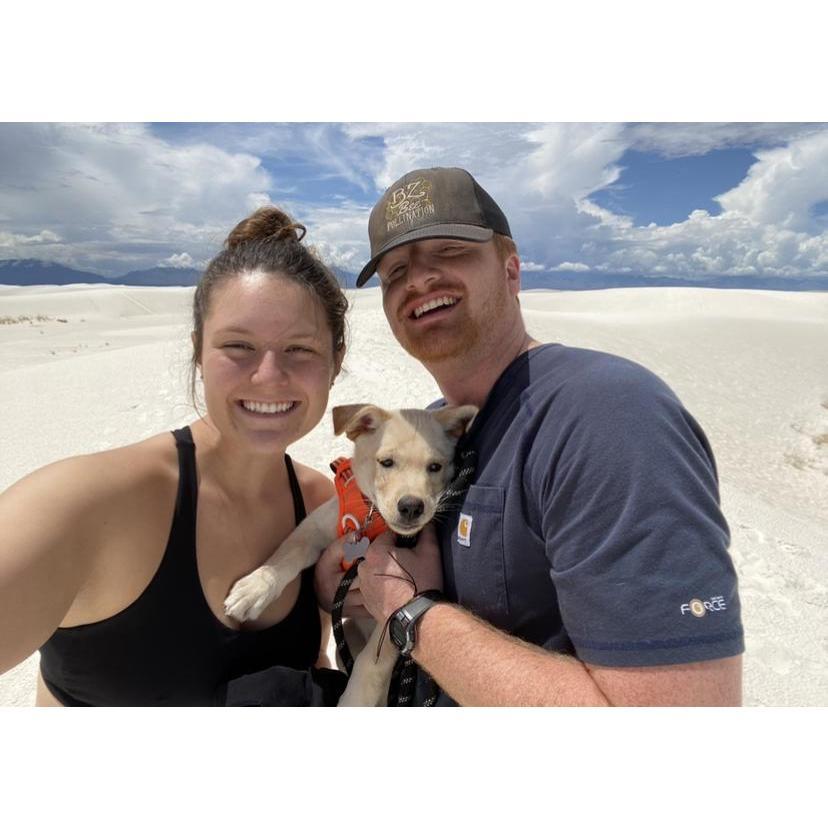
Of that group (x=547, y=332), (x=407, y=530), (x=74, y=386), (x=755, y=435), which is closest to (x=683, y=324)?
(x=547, y=332)

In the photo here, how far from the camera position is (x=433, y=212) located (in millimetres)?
2076

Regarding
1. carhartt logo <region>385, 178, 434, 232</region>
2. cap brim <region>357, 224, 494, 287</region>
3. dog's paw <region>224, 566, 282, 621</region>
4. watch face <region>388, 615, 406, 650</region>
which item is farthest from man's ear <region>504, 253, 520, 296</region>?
dog's paw <region>224, 566, 282, 621</region>

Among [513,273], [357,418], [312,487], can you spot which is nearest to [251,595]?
[312,487]

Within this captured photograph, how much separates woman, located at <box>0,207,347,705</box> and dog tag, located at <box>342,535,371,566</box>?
26 cm

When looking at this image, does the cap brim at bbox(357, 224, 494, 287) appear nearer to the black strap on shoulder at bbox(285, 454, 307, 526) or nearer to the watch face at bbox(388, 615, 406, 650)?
the black strap on shoulder at bbox(285, 454, 307, 526)

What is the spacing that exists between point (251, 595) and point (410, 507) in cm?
65

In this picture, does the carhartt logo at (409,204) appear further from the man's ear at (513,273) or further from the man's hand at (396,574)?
the man's hand at (396,574)

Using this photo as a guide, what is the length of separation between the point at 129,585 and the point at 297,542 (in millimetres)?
707

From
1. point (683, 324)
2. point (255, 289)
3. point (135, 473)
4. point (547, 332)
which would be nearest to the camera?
point (135, 473)

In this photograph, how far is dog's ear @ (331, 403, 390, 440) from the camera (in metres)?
2.64

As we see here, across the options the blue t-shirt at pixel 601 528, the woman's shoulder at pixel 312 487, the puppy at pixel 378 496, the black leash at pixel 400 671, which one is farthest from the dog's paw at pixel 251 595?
the blue t-shirt at pixel 601 528

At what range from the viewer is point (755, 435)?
1060 cm

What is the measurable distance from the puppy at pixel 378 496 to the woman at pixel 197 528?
0.10 meters
